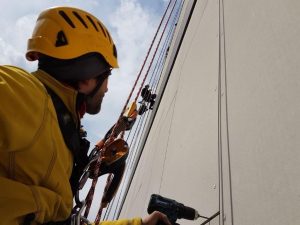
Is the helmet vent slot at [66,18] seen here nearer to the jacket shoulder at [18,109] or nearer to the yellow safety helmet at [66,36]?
the yellow safety helmet at [66,36]

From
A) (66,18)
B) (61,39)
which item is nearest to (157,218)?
(61,39)

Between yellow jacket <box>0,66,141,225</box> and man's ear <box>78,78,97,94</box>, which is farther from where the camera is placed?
man's ear <box>78,78,97,94</box>

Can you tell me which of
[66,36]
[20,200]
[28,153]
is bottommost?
[20,200]

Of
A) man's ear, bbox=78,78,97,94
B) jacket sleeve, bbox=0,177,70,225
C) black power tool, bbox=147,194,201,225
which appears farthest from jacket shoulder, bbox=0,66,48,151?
black power tool, bbox=147,194,201,225

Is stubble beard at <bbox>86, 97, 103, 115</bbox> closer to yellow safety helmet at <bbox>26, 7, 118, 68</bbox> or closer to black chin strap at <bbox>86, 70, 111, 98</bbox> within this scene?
black chin strap at <bbox>86, 70, 111, 98</bbox>

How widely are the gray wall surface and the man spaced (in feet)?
1.08

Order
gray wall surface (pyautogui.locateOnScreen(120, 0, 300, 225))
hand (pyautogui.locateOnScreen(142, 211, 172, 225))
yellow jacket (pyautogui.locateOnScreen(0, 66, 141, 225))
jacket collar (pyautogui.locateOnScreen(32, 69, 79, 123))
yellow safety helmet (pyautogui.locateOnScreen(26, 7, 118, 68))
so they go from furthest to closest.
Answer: yellow safety helmet (pyautogui.locateOnScreen(26, 7, 118, 68)) < hand (pyautogui.locateOnScreen(142, 211, 172, 225)) < jacket collar (pyautogui.locateOnScreen(32, 69, 79, 123)) < yellow jacket (pyautogui.locateOnScreen(0, 66, 141, 225)) < gray wall surface (pyautogui.locateOnScreen(120, 0, 300, 225))

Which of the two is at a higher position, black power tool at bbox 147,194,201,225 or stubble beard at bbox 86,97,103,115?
stubble beard at bbox 86,97,103,115

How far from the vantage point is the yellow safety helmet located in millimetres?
1608

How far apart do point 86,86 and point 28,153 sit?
61cm

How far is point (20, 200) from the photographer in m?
1.06

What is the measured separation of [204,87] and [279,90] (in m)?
0.92

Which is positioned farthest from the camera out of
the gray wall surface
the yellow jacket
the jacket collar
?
the jacket collar

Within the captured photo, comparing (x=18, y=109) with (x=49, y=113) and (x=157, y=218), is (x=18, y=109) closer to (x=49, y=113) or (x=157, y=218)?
(x=49, y=113)
